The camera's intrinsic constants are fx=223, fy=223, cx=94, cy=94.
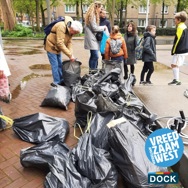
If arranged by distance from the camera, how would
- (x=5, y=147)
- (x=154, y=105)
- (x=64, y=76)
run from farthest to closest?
1. (x=64, y=76)
2. (x=154, y=105)
3. (x=5, y=147)

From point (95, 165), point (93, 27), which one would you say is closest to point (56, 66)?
point (93, 27)

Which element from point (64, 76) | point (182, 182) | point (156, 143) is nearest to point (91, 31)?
point (64, 76)

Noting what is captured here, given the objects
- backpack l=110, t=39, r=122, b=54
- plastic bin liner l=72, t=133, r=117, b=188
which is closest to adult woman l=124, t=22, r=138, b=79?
backpack l=110, t=39, r=122, b=54

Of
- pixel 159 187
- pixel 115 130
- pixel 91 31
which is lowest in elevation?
pixel 159 187

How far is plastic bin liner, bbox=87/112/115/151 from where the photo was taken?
2.54 metres

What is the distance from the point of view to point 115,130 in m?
2.23

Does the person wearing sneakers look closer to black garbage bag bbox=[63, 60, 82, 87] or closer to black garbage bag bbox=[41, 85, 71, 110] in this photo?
black garbage bag bbox=[63, 60, 82, 87]

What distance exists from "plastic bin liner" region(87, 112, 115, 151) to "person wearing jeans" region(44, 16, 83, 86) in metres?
2.00

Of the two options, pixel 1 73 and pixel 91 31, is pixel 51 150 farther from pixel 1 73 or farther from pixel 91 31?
pixel 91 31

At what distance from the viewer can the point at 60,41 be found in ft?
15.0

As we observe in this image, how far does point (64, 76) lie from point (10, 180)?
2.88m

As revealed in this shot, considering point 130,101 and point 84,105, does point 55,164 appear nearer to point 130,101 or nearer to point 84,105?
point 84,105

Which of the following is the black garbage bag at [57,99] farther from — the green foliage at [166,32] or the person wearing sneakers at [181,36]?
the green foliage at [166,32]

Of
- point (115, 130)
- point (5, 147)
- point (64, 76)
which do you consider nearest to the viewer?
point (115, 130)
